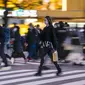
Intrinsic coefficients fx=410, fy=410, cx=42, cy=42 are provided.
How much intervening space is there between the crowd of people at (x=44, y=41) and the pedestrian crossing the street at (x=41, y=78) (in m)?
0.37

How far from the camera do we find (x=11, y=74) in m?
12.6

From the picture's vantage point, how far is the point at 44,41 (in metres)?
11.8

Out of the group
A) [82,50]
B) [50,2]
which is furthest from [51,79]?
[50,2]

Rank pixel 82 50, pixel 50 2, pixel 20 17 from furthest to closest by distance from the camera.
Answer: pixel 50 2, pixel 20 17, pixel 82 50

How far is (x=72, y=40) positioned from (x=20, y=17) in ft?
77.7

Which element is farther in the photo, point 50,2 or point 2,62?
point 50,2

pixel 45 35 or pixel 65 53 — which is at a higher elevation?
pixel 45 35

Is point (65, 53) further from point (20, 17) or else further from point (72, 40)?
point (20, 17)

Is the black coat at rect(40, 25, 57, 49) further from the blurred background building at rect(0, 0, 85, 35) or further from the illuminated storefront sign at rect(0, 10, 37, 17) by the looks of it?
the illuminated storefront sign at rect(0, 10, 37, 17)

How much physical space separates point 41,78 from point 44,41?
1.08 meters

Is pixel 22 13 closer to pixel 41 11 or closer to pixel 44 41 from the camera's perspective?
pixel 41 11

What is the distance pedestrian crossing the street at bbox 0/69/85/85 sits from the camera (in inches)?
421

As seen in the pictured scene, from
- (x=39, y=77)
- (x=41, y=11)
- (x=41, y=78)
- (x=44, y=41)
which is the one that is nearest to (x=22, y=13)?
(x=41, y=11)

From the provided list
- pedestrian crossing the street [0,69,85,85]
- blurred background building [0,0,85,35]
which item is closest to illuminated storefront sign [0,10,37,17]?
blurred background building [0,0,85,35]
